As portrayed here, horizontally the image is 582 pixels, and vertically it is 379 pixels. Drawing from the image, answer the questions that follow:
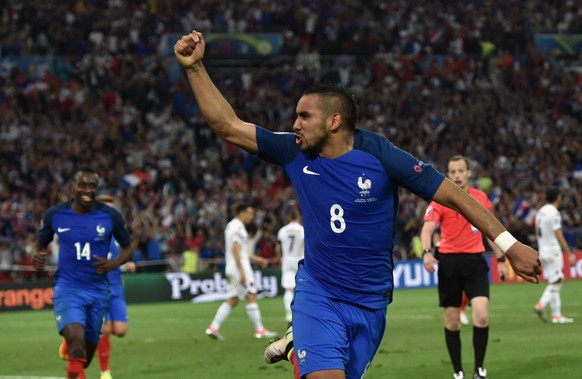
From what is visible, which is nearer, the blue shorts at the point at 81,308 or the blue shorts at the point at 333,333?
the blue shorts at the point at 333,333

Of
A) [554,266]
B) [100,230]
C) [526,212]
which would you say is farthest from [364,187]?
[526,212]

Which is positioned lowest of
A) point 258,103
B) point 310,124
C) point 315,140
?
point 315,140

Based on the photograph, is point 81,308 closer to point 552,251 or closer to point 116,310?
point 116,310

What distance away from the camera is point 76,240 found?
1273 centimetres

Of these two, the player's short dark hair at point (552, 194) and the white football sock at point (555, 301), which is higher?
the player's short dark hair at point (552, 194)

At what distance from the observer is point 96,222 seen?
12.9 m

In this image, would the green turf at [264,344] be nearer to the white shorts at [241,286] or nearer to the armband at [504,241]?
the white shorts at [241,286]

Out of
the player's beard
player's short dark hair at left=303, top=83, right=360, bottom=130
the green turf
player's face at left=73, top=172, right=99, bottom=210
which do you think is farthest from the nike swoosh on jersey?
the green turf

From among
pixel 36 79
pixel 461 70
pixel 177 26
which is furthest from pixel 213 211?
pixel 461 70

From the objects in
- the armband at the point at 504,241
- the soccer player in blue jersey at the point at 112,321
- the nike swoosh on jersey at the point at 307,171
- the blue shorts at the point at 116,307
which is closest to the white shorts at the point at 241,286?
the soccer player in blue jersey at the point at 112,321

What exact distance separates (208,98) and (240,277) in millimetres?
13610

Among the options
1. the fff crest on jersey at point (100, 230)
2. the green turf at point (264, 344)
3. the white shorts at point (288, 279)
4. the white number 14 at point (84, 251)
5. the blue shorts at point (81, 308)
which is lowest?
the green turf at point (264, 344)

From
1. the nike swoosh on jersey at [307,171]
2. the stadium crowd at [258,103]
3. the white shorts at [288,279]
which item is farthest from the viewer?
the stadium crowd at [258,103]

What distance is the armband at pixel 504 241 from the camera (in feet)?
23.7
